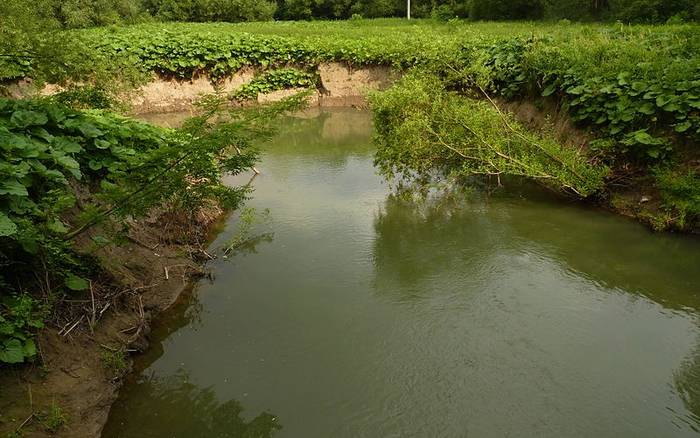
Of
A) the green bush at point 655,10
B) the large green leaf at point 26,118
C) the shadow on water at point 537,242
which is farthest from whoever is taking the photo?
the green bush at point 655,10

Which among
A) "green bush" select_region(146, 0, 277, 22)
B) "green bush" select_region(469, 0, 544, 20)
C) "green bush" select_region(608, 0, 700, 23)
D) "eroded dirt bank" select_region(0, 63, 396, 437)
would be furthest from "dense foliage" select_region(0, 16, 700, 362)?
"green bush" select_region(146, 0, 277, 22)

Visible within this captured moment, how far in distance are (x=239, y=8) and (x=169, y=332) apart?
3832 cm

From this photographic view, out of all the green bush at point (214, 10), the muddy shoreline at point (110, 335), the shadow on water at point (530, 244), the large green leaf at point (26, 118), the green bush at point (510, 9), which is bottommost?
the shadow on water at point (530, 244)

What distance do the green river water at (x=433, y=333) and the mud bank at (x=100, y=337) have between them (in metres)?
0.23

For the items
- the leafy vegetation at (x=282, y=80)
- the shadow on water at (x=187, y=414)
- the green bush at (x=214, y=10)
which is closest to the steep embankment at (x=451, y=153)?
the shadow on water at (x=187, y=414)

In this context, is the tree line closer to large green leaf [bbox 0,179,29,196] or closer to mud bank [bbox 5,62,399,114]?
mud bank [bbox 5,62,399,114]

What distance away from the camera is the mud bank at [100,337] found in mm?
4180

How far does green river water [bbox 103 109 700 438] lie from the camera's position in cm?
465

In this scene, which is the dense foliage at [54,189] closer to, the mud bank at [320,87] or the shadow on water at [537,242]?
the shadow on water at [537,242]

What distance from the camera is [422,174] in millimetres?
9688

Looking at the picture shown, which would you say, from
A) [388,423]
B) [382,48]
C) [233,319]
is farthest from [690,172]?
[382,48]

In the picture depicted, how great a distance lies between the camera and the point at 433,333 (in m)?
5.73

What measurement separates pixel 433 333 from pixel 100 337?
130 inches

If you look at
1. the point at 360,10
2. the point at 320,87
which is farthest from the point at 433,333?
the point at 360,10
